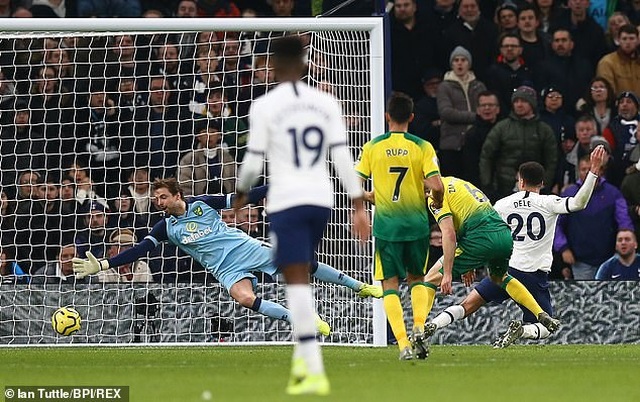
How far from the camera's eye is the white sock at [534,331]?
14148 millimetres

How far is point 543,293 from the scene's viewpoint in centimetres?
1459

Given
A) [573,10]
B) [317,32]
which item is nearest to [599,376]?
[317,32]

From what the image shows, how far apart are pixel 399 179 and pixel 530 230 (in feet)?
9.55

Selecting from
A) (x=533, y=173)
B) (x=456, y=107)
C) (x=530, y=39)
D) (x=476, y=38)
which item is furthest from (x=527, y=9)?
(x=533, y=173)

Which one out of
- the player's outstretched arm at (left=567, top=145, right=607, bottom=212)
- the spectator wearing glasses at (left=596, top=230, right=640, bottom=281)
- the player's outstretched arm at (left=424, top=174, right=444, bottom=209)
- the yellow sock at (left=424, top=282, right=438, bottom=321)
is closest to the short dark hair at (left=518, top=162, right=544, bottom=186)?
the player's outstretched arm at (left=567, top=145, right=607, bottom=212)

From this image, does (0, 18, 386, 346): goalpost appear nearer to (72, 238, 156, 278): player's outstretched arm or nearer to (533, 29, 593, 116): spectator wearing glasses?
A: (72, 238, 156, 278): player's outstretched arm

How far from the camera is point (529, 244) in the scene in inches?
574

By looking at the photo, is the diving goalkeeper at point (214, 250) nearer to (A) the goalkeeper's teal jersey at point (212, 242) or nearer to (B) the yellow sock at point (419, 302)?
(A) the goalkeeper's teal jersey at point (212, 242)

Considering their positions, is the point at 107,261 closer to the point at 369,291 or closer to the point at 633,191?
the point at 369,291

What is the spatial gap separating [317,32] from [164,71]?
7.54ft

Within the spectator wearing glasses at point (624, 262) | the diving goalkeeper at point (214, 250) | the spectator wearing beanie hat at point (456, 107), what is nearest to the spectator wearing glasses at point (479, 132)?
the spectator wearing beanie hat at point (456, 107)

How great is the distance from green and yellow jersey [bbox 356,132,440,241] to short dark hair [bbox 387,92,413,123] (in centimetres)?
14

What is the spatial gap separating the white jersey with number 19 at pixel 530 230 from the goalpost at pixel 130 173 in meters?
1.85

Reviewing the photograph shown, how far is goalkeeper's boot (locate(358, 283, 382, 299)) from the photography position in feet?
47.9
